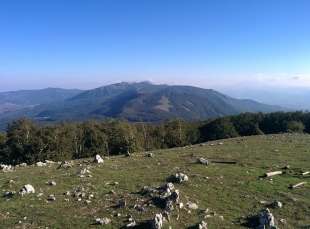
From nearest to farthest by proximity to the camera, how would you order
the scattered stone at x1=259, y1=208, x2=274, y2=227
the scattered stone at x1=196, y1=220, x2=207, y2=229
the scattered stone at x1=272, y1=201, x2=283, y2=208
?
the scattered stone at x1=196, y1=220, x2=207, y2=229
the scattered stone at x1=259, y1=208, x2=274, y2=227
the scattered stone at x1=272, y1=201, x2=283, y2=208

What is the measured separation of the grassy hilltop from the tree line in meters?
Result: 30.1

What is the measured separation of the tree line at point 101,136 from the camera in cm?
5062

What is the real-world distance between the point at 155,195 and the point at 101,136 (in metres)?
47.0

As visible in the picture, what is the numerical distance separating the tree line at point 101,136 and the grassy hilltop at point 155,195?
3011 cm

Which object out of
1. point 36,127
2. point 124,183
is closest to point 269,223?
point 124,183

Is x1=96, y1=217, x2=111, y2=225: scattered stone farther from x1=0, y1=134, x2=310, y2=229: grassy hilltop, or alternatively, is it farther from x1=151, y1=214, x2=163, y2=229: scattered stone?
x1=151, y1=214, x2=163, y2=229: scattered stone

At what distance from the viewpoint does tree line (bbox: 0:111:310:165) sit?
5062 centimetres

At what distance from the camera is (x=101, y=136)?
60.4m

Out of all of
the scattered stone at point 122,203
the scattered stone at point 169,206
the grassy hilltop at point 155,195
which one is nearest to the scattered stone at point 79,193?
the grassy hilltop at point 155,195

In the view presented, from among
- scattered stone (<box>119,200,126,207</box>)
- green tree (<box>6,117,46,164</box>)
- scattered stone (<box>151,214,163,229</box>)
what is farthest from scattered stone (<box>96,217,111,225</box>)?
green tree (<box>6,117,46,164</box>)

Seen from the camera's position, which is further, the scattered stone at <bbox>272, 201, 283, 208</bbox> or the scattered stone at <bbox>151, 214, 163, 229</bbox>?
the scattered stone at <bbox>272, 201, 283, 208</bbox>

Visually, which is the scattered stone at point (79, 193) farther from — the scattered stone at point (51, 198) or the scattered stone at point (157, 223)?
the scattered stone at point (157, 223)

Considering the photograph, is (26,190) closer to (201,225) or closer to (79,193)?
(79,193)

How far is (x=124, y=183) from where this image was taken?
754 inches
